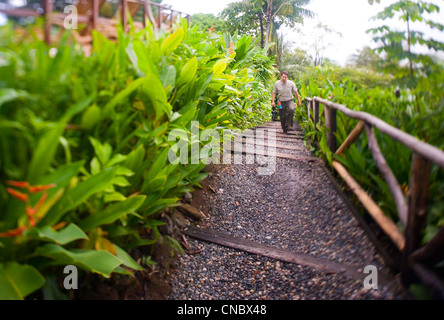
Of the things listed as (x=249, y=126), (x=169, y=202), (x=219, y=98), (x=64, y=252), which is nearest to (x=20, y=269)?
(x=64, y=252)

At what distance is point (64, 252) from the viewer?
1109 mm

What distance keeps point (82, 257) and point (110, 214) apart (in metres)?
0.20

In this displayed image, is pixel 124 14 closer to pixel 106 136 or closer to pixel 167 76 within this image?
pixel 167 76

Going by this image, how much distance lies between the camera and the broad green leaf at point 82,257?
1110mm

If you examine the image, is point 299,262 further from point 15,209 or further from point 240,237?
point 15,209

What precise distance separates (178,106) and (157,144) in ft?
2.10

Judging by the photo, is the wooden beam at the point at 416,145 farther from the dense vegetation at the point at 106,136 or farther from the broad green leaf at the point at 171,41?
the broad green leaf at the point at 171,41

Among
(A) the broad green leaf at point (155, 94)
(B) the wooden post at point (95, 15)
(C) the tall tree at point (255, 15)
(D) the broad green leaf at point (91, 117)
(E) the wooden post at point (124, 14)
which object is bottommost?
(D) the broad green leaf at point (91, 117)

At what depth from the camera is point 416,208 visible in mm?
1365

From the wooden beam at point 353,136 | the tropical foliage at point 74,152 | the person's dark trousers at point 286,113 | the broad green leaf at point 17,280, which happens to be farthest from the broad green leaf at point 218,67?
the person's dark trousers at point 286,113

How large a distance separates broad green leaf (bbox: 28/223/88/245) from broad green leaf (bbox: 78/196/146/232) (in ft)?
0.42

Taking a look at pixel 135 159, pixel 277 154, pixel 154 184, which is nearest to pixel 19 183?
pixel 135 159

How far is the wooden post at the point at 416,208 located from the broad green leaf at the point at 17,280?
1.47 meters

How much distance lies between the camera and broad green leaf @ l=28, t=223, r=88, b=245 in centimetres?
105
